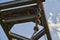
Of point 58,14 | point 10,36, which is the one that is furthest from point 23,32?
point 10,36

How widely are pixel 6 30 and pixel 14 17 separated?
0.90 feet

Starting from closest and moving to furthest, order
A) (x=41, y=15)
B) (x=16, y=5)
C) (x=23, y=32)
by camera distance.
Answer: (x=16, y=5) → (x=41, y=15) → (x=23, y=32)

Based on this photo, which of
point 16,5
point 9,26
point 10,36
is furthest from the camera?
point 10,36

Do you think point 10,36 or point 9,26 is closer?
point 9,26

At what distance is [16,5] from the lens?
163 centimetres

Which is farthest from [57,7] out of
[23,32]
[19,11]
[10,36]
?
[19,11]

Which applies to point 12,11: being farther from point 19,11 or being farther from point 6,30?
point 6,30

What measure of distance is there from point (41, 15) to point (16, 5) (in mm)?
271

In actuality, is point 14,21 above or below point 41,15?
below

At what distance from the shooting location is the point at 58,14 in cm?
433

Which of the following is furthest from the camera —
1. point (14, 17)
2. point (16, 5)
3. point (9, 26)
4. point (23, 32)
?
point (23, 32)

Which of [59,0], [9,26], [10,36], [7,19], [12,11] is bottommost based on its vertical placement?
[59,0]

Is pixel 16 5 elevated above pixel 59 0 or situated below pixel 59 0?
above

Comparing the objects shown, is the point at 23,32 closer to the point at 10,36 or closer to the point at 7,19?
the point at 10,36
